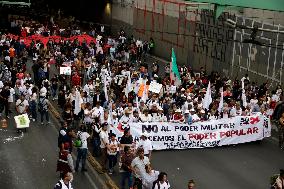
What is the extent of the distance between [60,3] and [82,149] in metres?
47.3

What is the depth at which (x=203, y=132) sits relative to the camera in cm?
1794

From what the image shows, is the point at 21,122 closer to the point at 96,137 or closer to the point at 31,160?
the point at 31,160

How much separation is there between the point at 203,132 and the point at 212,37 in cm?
1657

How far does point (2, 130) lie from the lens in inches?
772

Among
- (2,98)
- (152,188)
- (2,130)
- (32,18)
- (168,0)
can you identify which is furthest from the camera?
(32,18)

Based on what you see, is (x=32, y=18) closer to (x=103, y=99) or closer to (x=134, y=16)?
(x=134, y=16)

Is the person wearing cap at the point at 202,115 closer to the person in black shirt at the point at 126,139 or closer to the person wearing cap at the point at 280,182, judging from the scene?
the person in black shirt at the point at 126,139

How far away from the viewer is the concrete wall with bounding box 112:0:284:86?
90.0ft

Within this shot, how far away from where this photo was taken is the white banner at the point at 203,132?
1723 centimetres

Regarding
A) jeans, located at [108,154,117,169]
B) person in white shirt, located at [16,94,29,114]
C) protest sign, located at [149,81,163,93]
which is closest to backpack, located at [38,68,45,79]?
person in white shirt, located at [16,94,29,114]

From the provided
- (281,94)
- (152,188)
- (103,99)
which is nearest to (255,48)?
(281,94)

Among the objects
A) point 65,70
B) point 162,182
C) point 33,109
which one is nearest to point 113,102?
point 33,109

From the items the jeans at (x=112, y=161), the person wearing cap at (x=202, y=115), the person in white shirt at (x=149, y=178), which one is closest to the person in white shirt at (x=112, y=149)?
the jeans at (x=112, y=161)

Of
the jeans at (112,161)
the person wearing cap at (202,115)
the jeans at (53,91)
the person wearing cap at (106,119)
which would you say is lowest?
the jeans at (53,91)
